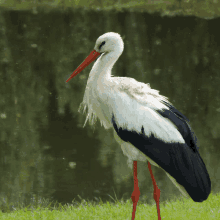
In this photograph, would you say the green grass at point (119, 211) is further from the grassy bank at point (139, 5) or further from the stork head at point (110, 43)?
the grassy bank at point (139, 5)

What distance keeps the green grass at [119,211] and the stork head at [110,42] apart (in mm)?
1444

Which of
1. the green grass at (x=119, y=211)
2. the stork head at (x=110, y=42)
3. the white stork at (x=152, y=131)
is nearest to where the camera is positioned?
the white stork at (x=152, y=131)

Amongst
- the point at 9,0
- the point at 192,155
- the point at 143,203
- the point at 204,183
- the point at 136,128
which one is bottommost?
the point at 143,203

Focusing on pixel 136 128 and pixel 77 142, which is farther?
pixel 77 142

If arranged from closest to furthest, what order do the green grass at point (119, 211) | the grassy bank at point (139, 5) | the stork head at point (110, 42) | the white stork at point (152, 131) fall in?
the white stork at point (152, 131) < the stork head at point (110, 42) < the green grass at point (119, 211) < the grassy bank at point (139, 5)

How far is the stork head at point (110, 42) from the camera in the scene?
341cm

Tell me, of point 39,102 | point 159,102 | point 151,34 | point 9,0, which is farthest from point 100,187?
point 9,0

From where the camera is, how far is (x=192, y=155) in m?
3.30

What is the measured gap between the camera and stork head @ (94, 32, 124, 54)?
3.41 meters

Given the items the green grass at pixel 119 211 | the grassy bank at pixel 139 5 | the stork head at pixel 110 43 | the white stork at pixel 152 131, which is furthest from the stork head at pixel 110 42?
the green grass at pixel 119 211

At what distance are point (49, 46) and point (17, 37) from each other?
1.04ft

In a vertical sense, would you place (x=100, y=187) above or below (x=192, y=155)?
below

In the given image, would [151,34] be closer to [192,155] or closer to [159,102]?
[159,102]

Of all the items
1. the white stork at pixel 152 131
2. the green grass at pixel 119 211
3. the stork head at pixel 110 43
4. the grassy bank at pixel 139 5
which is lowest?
the green grass at pixel 119 211
